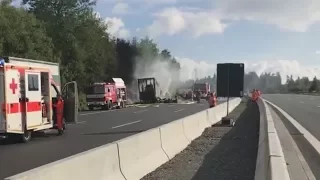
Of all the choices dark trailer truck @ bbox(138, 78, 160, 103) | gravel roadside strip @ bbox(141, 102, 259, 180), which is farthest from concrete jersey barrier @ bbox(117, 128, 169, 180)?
dark trailer truck @ bbox(138, 78, 160, 103)

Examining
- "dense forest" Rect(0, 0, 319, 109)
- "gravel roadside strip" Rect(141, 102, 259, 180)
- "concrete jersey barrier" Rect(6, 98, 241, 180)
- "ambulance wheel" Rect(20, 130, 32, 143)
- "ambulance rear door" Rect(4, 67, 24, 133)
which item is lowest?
"gravel roadside strip" Rect(141, 102, 259, 180)

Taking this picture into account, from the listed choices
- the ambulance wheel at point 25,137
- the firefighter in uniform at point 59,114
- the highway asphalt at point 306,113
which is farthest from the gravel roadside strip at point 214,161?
the ambulance wheel at point 25,137

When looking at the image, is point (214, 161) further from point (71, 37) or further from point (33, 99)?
point (71, 37)

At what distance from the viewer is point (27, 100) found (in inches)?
678

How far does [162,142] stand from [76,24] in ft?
127

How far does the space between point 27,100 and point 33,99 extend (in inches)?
18.2

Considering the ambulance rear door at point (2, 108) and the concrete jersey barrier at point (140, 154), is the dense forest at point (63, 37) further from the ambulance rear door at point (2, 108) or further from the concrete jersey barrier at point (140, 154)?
the concrete jersey barrier at point (140, 154)

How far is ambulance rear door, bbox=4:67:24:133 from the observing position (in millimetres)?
16312

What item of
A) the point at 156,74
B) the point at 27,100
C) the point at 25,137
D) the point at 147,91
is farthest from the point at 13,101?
the point at 156,74

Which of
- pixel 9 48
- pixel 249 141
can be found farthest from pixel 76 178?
pixel 9 48

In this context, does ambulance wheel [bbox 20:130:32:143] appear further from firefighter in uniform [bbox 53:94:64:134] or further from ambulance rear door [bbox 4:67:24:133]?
firefighter in uniform [bbox 53:94:64:134]

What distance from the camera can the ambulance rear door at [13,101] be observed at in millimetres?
16312

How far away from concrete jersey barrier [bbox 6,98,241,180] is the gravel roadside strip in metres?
0.24

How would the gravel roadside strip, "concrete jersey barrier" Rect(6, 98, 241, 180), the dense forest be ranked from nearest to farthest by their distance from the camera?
"concrete jersey barrier" Rect(6, 98, 241, 180) → the gravel roadside strip → the dense forest
